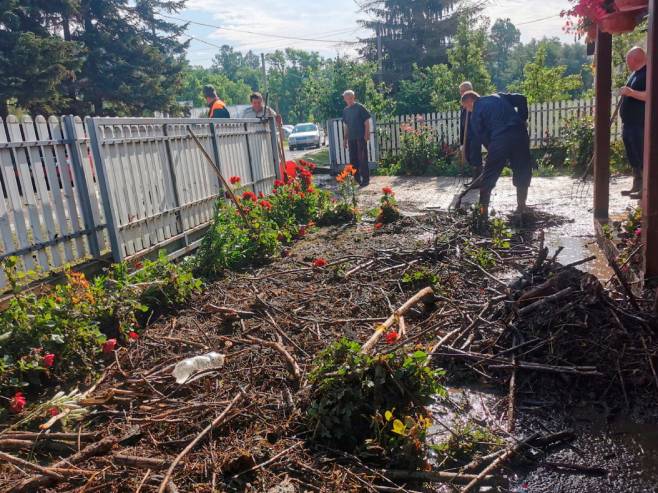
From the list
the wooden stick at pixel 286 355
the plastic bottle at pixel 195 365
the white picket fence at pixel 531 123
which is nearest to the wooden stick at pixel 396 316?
the wooden stick at pixel 286 355

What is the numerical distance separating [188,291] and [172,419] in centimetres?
234

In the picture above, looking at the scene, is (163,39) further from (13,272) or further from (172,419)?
(172,419)

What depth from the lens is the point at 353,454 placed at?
8.72ft

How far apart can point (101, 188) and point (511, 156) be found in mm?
5752

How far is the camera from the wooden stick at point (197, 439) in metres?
2.37

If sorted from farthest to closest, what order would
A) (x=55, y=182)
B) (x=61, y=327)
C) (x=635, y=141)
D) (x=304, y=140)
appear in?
1. (x=304, y=140)
2. (x=635, y=141)
3. (x=55, y=182)
4. (x=61, y=327)

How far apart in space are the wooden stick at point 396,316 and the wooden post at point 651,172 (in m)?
1.68

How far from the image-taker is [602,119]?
6.48 metres

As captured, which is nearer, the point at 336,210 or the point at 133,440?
the point at 133,440

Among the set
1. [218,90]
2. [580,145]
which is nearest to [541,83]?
[580,145]

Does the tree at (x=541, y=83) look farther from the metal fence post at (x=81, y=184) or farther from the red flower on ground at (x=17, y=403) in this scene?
the red flower on ground at (x=17, y=403)

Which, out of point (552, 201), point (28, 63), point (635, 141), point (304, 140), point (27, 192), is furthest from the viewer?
point (304, 140)

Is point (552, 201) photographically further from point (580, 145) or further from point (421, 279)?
point (421, 279)

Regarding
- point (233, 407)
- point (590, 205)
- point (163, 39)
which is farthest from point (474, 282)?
point (163, 39)
